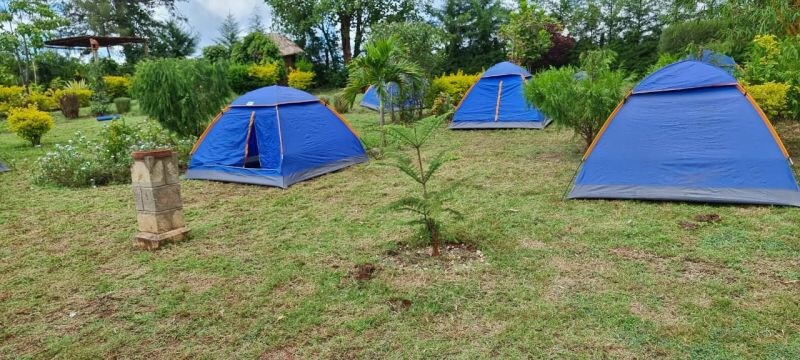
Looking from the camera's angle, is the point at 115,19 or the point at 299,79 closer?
the point at 299,79

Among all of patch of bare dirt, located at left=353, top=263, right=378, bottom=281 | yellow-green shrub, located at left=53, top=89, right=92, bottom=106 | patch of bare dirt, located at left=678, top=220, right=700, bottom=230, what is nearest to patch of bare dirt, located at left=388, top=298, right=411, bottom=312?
patch of bare dirt, located at left=353, top=263, right=378, bottom=281

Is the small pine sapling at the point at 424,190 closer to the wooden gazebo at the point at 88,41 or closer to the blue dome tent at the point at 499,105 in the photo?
the blue dome tent at the point at 499,105

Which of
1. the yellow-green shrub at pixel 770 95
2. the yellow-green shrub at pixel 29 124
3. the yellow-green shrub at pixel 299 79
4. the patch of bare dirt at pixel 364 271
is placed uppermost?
the yellow-green shrub at pixel 299 79

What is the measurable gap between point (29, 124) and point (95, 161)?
13.2ft

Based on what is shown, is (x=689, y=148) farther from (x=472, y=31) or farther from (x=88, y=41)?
(x=88, y=41)

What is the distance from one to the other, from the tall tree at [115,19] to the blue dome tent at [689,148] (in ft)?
91.0

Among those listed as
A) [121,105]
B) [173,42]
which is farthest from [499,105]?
[173,42]

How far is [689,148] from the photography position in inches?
188

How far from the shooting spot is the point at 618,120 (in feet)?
16.9

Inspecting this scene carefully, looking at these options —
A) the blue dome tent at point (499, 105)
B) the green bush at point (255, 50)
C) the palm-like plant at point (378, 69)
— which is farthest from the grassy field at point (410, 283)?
the green bush at point (255, 50)

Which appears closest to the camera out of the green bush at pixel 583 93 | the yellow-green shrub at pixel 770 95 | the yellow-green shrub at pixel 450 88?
the yellow-green shrub at pixel 770 95

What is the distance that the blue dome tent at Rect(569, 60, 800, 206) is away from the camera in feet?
14.9

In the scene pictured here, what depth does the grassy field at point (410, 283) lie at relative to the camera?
276 cm

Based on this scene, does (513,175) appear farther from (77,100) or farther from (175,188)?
(77,100)
